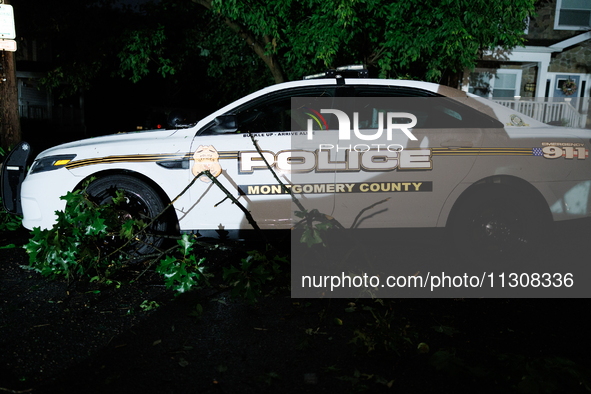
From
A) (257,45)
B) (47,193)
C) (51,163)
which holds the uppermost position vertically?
(257,45)

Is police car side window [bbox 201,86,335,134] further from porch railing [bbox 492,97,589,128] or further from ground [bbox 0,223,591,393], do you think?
porch railing [bbox 492,97,589,128]

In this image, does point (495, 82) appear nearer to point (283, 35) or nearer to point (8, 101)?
point (283, 35)

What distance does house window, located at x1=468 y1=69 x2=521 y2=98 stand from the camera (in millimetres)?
16344

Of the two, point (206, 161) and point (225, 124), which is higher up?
point (225, 124)

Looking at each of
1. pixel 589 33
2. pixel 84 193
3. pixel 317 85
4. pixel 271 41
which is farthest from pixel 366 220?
pixel 589 33

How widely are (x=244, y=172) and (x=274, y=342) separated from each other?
171 centimetres

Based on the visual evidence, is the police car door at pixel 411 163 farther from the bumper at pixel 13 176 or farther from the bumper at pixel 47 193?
the bumper at pixel 13 176

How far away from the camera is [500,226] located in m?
4.24

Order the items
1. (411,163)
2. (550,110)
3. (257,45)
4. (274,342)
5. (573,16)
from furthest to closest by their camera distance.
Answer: (573,16) → (550,110) → (257,45) → (411,163) → (274,342)

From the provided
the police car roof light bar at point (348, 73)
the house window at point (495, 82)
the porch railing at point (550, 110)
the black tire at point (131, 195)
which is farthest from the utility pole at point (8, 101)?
the house window at point (495, 82)

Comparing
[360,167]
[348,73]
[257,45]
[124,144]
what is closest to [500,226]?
[360,167]

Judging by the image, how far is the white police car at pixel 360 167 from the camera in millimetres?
4098

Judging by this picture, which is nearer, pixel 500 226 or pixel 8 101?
pixel 500 226

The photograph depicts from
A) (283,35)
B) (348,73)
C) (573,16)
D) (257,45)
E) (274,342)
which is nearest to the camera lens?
(274,342)
